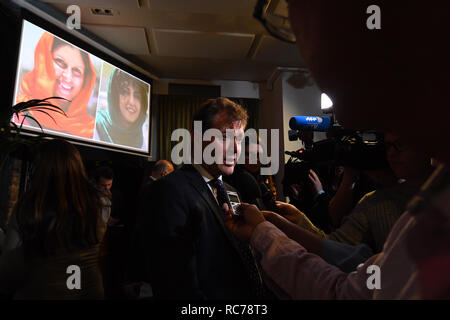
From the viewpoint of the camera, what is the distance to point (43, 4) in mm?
3424

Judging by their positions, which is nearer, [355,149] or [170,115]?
[355,149]

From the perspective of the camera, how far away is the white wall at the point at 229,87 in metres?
5.79

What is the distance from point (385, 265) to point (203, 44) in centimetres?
463

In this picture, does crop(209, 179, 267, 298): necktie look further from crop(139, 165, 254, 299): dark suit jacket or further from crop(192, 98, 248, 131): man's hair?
crop(192, 98, 248, 131): man's hair

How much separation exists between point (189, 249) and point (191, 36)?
3989mm

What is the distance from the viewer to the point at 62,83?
11.4 ft

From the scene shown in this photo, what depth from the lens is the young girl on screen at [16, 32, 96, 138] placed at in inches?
123

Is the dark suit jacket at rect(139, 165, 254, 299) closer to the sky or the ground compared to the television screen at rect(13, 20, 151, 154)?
closer to the ground

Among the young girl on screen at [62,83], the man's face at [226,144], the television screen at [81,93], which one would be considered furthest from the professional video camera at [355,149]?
the young girl on screen at [62,83]

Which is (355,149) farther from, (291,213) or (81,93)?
(81,93)

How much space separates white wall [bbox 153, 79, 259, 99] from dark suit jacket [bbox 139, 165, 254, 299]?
5034 mm

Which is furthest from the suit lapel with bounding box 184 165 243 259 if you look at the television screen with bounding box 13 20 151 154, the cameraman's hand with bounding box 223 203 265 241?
the television screen with bounding box 13 20 151 154

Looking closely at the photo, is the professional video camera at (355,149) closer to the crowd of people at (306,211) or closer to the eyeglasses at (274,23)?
the crowd of people at (306,211)

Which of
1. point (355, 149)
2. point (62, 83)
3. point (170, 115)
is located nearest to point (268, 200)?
point (355, 149)
